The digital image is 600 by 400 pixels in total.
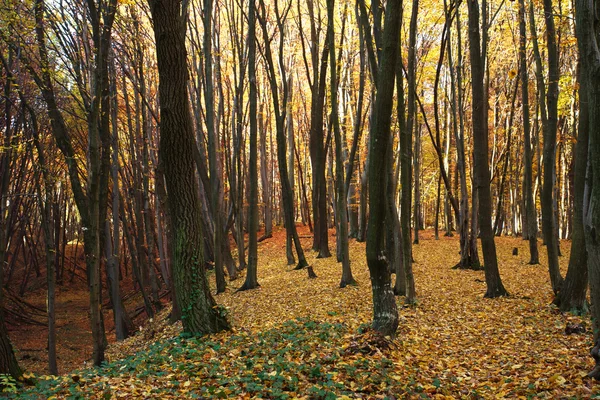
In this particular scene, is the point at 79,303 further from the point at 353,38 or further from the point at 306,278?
the point at 353,38

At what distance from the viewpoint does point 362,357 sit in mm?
5570

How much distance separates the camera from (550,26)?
948cm

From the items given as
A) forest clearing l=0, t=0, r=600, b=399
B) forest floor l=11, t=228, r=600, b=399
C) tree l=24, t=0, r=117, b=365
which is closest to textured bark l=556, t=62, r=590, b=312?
forest clearing l=0, t=0, r=600, b=399

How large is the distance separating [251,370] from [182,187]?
3291 mm

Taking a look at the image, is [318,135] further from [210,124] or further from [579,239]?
[579,239]

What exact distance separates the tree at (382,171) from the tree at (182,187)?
8.87 feet

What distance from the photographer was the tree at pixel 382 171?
19.7 feet

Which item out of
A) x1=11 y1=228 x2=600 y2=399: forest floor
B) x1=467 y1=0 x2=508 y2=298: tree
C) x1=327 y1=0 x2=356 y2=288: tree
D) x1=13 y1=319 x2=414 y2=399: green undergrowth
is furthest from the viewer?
x1=327 y1=0 x2=356 y2=288: tree

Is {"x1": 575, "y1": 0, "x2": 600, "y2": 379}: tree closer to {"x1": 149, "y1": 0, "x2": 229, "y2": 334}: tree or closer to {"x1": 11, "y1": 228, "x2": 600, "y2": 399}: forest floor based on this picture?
{"x1": 11, "y1": 228, "x2": 600, "y2": 399}: forest floor

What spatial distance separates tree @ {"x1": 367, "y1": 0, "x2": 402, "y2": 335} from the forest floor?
1.46 ft

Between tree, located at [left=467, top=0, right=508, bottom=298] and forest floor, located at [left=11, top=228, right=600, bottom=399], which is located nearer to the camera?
forest floor, located at [left=11, top=228, right=600, bottom=399]

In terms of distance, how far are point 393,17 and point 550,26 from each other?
548 centimetres

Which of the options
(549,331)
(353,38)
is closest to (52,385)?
(549,331)

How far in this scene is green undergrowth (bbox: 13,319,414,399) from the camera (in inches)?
178
